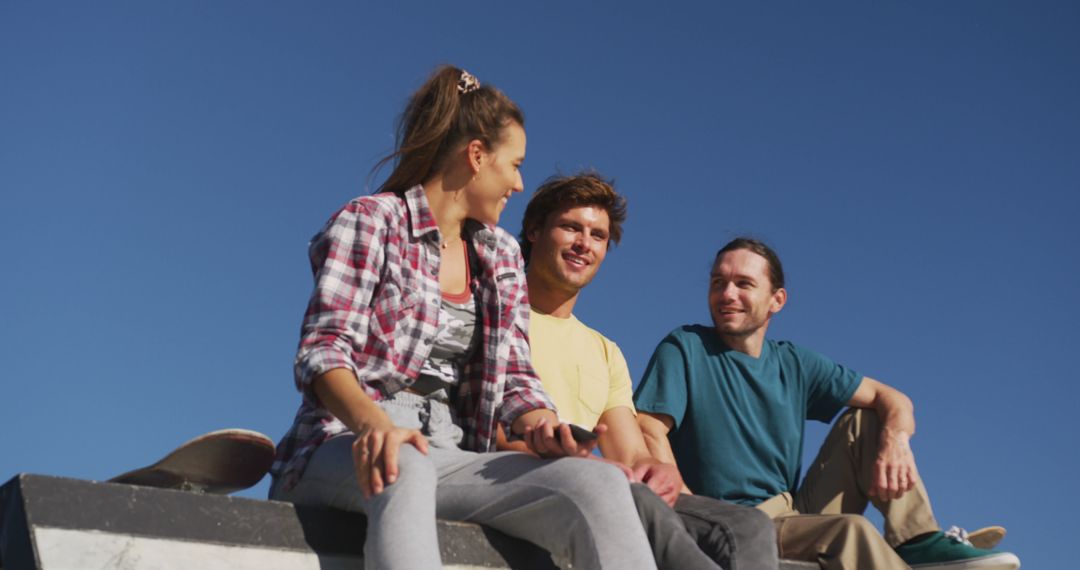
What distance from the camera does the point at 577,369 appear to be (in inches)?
175

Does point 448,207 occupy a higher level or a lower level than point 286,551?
higher

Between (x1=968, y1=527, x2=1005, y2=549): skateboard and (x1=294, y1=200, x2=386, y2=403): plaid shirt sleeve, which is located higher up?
(x1=294, y1=200, x2=386, y2=403): plaid shirt sleeve

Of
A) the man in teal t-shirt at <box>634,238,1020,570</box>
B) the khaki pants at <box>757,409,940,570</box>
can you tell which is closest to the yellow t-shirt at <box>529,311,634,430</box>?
the man in teal t-shirt at <box>634,238,1020,570</box>

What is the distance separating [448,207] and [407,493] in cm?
114

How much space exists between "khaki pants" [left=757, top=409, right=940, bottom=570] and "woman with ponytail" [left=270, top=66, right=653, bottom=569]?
1245 millimetres

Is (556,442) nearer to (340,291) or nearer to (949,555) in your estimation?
(340,291)

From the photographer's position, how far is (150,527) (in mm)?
2471

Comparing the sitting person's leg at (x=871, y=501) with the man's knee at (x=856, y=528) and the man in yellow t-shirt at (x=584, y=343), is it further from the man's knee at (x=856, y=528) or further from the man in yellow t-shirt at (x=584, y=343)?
the man in yellow t-shirt at (x=584, y=343)

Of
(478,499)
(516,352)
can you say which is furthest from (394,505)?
(516,352)

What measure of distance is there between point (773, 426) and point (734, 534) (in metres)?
1.42

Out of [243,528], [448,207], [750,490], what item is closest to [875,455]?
[750,490]

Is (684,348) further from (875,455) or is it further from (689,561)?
(689,561)

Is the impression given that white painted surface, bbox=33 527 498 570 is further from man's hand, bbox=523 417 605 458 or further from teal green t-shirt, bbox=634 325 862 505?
teal green t-shirt, bbox=634 325 862 505

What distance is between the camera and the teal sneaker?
4016mm
